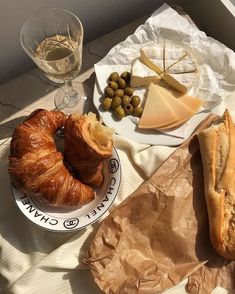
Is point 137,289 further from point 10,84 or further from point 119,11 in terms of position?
point 119,11

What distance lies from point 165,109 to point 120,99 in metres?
0.09

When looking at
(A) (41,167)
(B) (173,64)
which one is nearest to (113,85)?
(B) (173,64)

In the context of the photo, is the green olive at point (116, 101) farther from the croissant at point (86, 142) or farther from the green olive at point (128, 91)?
the croissant at point (86, 142)

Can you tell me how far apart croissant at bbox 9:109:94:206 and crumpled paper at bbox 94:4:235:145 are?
0.55 feet

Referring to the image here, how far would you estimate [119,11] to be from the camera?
102 cm

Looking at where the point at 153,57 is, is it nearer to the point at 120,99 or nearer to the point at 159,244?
the point at 120,99

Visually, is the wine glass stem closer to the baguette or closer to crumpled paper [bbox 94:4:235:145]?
crumpled paper [bbox 94:4:235:145]

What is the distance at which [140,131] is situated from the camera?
2.85 ft

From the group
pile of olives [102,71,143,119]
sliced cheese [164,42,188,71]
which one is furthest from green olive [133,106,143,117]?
sliced cheese [164,42,188,71]

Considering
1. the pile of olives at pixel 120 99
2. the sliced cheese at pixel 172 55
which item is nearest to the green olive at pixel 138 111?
the pile of olives at pixel 120 99

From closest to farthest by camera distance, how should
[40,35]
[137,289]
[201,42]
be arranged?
1. [137,289]
2. [40,35]
3. [201,42]

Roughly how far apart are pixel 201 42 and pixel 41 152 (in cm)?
44

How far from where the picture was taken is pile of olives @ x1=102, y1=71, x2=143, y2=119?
Answer: 0.87 metres

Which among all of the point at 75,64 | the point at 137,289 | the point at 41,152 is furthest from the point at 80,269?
the point at 75,64
